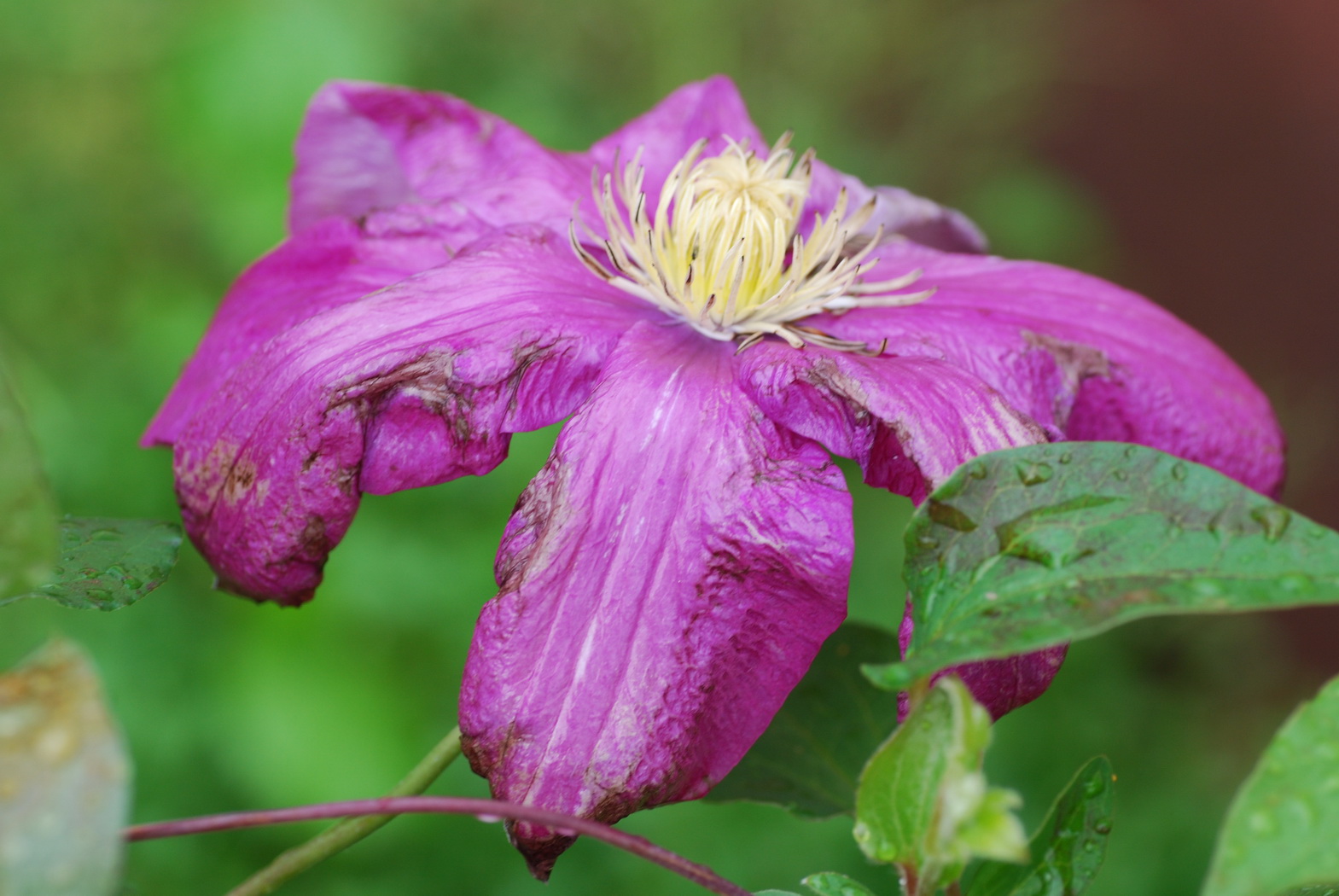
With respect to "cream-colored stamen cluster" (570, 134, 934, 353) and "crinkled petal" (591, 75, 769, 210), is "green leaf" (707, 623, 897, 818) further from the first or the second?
"crinkled petal" (591, 75, 769, 210)

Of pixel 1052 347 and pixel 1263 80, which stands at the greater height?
pixel 1263 80

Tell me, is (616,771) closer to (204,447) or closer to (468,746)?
(468,746)

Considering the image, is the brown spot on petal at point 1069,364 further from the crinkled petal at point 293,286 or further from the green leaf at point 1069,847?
the crinkled petal at point 293,286

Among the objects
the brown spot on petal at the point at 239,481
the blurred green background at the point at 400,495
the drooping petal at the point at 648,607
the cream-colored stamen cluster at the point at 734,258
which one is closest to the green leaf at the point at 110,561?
the brown spot on petal at the point at 239,481

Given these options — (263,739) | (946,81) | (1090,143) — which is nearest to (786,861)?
(263,739)

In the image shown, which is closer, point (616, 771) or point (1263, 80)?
point (616, 771)

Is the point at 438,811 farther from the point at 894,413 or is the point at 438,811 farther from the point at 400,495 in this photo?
the point at 400,495

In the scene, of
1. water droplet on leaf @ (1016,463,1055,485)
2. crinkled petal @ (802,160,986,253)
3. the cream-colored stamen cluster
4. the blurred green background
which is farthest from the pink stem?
the blurred green background
